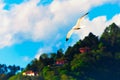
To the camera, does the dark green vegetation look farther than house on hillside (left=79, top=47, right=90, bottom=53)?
No

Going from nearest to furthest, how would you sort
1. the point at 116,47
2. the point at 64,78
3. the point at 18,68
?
the point at 64,78 → the point at 116,47 → the point at 18,68

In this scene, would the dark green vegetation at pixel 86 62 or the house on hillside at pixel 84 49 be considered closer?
the dark green vegetation at pixel 86 62

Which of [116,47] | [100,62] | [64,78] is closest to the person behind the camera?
[64,78]

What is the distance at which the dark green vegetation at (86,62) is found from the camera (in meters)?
121

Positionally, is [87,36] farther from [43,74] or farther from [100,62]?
[43,74]

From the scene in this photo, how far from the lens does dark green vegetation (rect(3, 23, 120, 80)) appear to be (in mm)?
120562

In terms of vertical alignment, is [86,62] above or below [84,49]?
below

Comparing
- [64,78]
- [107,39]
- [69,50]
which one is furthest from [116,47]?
[64,78]

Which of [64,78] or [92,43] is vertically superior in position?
[92,43]

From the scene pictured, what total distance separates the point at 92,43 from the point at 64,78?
69.1 ft

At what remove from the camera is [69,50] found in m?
132

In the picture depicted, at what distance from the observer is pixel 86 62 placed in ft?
405

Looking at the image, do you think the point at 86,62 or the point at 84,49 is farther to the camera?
the point at 84,49

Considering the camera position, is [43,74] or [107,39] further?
[107,39]
